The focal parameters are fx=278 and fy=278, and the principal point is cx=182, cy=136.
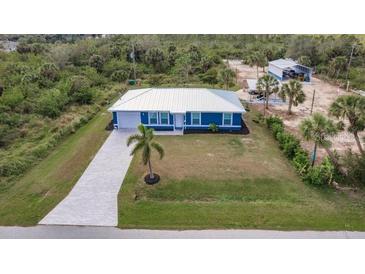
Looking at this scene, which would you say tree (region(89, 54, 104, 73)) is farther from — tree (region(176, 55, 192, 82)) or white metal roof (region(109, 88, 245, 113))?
white metal roof (region(109, 88, 245, 113))

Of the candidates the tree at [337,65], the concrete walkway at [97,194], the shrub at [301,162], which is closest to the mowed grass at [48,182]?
the concrete walkway at [97,194]

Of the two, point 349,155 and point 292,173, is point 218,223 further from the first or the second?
point 349,155

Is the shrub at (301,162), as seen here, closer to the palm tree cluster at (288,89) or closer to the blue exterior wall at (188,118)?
the blue exterior wall at (188,118)

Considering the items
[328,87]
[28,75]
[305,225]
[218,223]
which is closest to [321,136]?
[305,225]

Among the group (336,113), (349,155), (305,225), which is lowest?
(305,225)

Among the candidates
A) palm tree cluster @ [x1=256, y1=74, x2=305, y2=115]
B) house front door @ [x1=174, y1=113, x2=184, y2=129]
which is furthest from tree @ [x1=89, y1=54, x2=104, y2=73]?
palm tree cluster @ [x1=256, y1=74, x2=305, y2=115]

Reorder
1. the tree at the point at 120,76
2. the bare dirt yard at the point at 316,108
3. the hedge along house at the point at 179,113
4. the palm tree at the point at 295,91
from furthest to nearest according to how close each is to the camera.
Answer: the tree at the point at 120,76 < the palm tree at the point at 295,91 < the hedge along house at the point at 179,113 < the bare dirt yard at the point at 316,108
